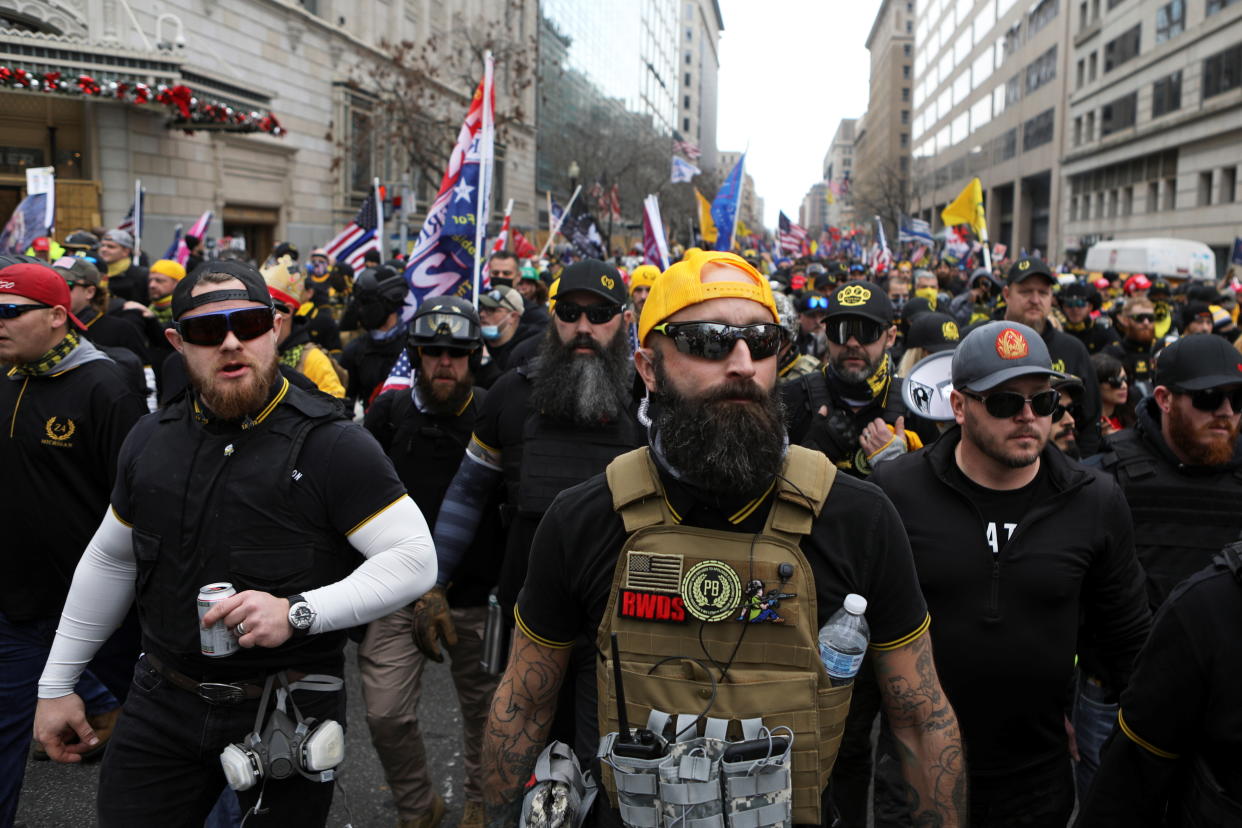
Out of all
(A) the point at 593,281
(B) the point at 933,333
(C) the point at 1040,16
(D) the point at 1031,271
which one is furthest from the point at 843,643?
(C) the point at 1040,16

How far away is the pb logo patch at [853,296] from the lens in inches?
189

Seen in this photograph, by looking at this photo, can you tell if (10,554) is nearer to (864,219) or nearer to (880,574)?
(880,574)

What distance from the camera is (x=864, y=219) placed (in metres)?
89.8

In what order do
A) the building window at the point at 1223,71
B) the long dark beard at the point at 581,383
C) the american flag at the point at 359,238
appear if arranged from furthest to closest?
the building window at the point at 1223,71 → the american flag at the point at 359,238 → the long dark beard at the point at 581,383

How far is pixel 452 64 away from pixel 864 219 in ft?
197

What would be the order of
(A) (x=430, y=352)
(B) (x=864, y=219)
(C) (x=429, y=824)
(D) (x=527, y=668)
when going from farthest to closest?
(B) (x=864, y=219) < (A) (x=430, y=352) < (C) (x=429, y=824) < (D) (x=527, y=668)

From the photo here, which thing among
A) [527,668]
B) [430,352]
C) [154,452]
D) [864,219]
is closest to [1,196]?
[430,352]

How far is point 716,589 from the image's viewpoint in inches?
80.5

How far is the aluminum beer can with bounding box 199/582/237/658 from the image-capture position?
101 inches

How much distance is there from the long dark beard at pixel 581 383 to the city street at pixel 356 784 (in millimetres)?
1778

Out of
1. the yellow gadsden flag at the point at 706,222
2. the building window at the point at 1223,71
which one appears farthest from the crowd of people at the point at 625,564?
the building window at the point at 1223,71

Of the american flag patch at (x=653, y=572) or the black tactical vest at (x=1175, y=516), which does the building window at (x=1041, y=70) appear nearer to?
the black tactical vest at (x=1175, y=516)

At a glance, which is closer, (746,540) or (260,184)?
(746,540)

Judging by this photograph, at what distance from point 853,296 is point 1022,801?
254 centimetres
